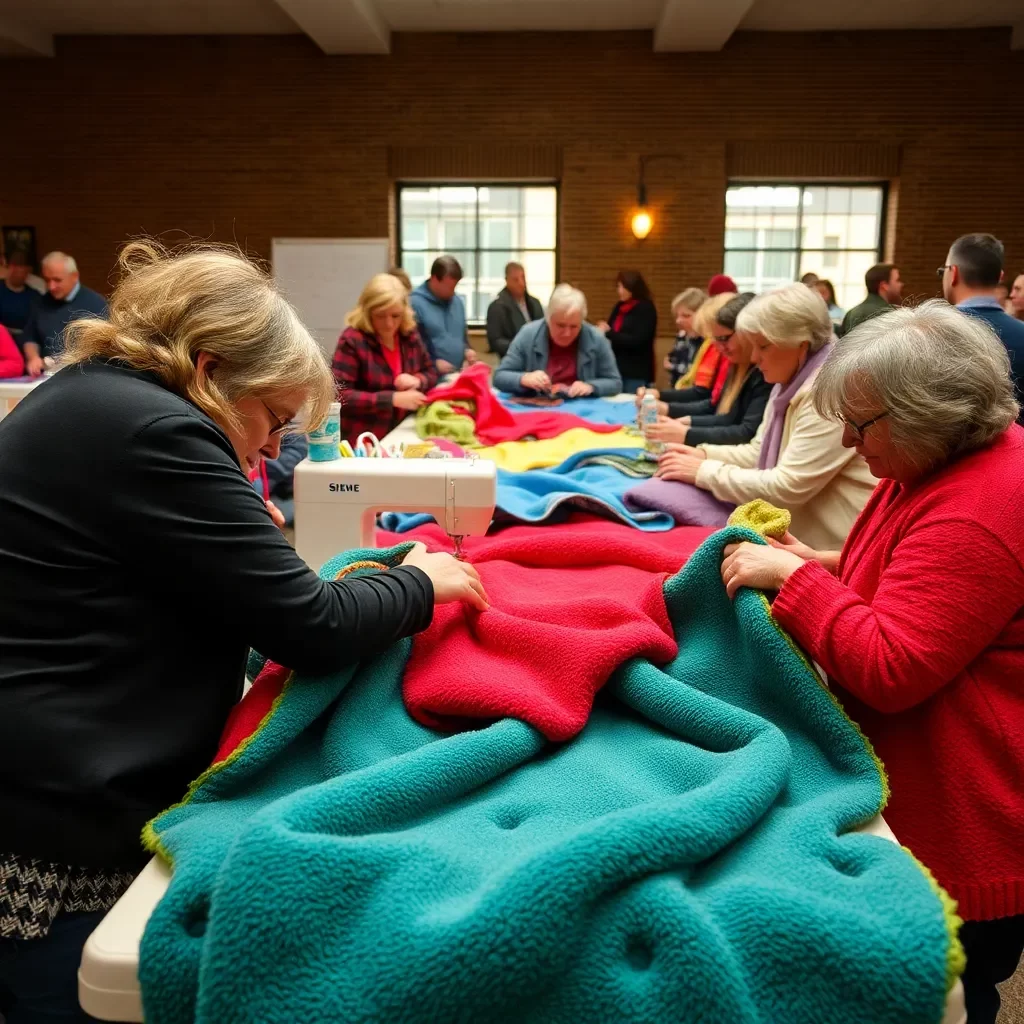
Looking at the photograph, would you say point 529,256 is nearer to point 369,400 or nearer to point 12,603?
point 369,400

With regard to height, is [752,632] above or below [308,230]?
below

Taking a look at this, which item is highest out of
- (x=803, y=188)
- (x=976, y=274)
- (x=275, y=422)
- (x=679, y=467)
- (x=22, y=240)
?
(x=803, y=188)

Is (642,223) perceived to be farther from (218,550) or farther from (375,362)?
(218,550)

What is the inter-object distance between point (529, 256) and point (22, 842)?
1034 cm

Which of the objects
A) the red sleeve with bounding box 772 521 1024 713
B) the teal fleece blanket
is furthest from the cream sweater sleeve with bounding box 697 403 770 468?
the teal fleece blanket

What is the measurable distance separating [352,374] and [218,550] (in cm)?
347

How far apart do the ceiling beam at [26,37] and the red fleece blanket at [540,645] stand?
10432 mm

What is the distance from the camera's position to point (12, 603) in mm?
1179

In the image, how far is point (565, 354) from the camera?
5457mm

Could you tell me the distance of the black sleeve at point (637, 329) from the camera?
7.98 metres

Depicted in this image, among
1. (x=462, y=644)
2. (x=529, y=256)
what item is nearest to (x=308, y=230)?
(x=529, y=256)

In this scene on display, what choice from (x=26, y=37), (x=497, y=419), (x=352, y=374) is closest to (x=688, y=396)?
(x=497, y=419)

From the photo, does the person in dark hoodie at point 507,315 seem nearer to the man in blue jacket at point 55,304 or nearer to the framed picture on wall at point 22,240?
the man in blue jacket at point 55,304

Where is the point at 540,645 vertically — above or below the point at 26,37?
below
